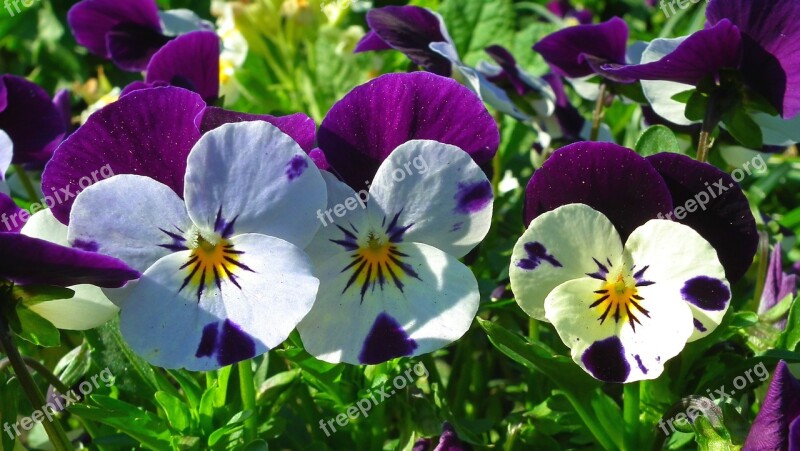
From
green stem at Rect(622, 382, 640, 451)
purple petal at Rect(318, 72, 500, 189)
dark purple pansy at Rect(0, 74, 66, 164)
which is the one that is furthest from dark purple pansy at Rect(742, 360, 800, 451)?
dark purple pansy at Rect(0, 74, 66, 164)

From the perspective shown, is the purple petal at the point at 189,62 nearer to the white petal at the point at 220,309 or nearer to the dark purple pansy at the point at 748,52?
the white petal at the point at 220,309

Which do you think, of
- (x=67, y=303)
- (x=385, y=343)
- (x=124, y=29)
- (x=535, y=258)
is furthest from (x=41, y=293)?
(x=124, y=29)

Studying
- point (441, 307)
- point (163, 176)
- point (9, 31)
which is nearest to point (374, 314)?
point (441, 307)

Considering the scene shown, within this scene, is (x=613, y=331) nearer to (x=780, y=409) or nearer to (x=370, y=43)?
(x=780, y=409)

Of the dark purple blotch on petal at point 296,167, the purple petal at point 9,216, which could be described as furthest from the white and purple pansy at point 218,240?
the purple petal at point 9,216

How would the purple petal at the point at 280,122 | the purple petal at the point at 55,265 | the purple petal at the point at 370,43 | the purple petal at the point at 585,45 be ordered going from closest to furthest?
1. the purple petal at the point at 55,265
2. the purple petal at the point at 280,122
3. the purple petal at the point at 585,45
4. the purple petal at the point at 370,43

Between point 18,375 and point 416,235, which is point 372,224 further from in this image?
point 18,375
